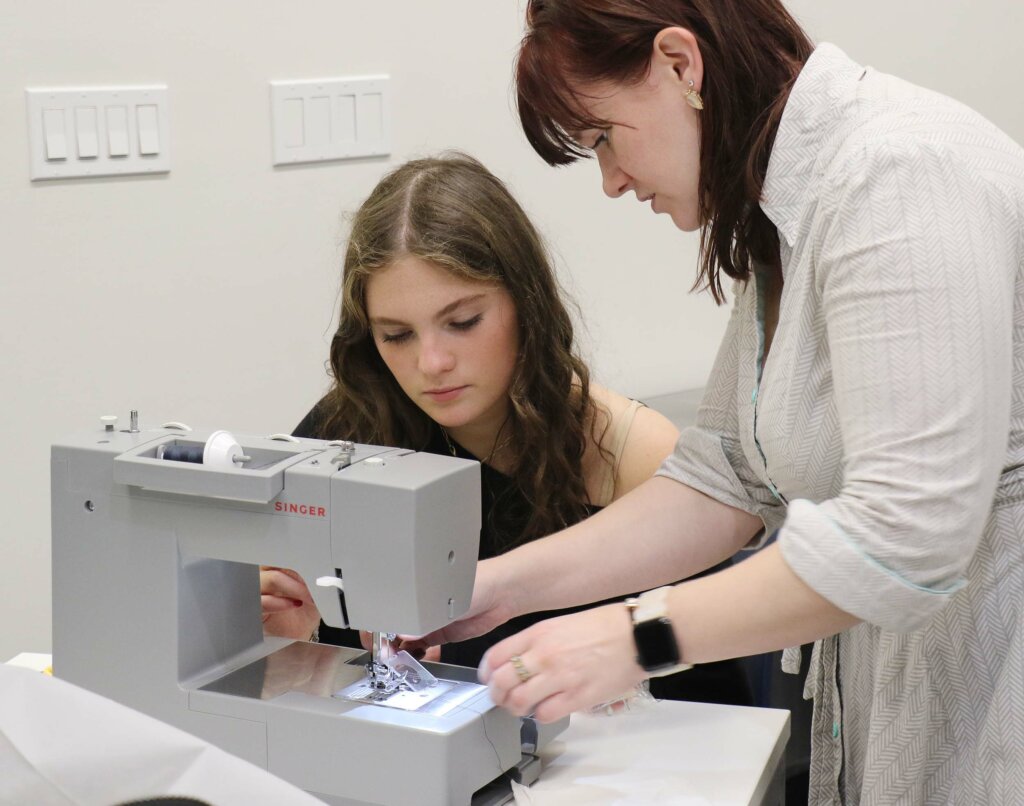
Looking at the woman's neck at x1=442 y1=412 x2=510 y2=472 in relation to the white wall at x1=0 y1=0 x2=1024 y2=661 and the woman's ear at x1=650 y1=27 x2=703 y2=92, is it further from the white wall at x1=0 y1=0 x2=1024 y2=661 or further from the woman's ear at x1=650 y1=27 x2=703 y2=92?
the woman's ear at x1=650 y1=27 x2=703 y2=92

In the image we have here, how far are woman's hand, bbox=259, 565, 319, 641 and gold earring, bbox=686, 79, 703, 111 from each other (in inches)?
27.5

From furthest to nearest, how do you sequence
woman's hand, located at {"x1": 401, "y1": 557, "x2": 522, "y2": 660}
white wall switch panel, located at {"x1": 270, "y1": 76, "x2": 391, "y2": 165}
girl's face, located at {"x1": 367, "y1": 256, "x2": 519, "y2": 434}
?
white wall switch panel, located at {"x1": 270, "y1": 76, "x2": 391, "y2": 165}
girl's face, located at {"x1": 367, "y1": 256, "x2": 519, "y2": 434}
woman's hand, located at {"x1": 401, "y1": 557, "x2": 522, "y2": 660}

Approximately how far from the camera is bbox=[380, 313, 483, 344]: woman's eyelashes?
1.58 m

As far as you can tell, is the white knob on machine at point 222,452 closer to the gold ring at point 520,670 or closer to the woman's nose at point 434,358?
the gold ring at point 520,670

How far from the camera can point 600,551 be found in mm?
1331

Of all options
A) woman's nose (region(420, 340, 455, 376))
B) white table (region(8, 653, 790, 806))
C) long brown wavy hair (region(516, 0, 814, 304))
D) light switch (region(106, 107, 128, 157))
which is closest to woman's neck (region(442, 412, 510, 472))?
woman's nose (region(420, 340, 455, 376))

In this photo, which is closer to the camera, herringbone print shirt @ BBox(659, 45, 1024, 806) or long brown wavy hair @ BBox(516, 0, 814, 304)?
herringbone print shirt @ BBox(659, 45, 1024, 806)

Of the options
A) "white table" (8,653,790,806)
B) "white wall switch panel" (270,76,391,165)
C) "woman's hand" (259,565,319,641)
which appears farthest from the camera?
"white wall switch panel" (270,76,391,165)

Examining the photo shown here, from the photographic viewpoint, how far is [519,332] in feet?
5.34

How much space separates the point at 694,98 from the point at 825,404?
28 centimetres

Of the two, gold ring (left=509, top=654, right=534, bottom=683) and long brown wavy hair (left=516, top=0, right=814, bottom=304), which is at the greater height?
long brown wavy hair (left=516, top=0, right=814, bottom=304)

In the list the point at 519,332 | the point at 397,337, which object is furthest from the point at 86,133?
the point at 519,332

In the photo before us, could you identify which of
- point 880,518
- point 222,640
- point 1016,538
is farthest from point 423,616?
point 1016,538

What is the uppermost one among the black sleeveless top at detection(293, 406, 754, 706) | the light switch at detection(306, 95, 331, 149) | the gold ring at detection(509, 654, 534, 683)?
the light switch at detection(306, 95, 331, 149)
